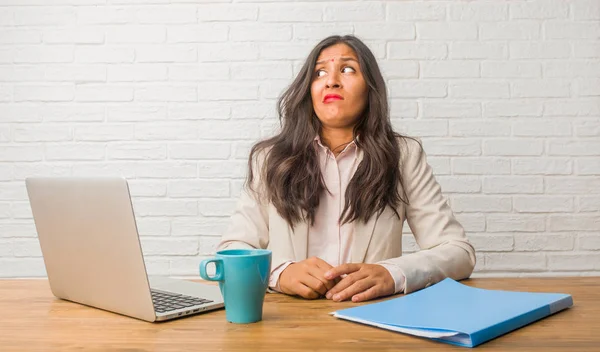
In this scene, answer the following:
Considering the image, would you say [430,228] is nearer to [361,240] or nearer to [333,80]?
[361,240]

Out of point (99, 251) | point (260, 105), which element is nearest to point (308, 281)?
point (99, 251)

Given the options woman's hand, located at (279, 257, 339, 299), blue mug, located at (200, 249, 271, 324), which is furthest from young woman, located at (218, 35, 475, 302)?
blue mug, located at (200, 249, 271, 324)

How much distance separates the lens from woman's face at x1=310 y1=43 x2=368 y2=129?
170 cm

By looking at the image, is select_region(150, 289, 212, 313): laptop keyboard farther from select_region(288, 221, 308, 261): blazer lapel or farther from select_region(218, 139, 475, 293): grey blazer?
select_region(288, 221, 308, 261): blazer lapel

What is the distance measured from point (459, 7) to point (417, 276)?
55.8 inches

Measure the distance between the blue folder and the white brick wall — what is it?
132cm

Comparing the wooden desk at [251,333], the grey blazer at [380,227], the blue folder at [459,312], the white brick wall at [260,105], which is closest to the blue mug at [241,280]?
the wooden desk at [251,333]

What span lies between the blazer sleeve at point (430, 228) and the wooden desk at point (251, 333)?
0.34 m

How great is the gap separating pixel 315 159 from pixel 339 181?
0.09 metres

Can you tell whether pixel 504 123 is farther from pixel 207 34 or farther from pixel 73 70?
pixel 73 70

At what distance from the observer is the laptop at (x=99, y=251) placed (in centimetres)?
89

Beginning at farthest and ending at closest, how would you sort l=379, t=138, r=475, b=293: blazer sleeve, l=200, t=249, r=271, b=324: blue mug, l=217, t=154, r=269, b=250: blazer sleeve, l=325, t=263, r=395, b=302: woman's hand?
l=217, t=154, r=269, b=250: blazer sleeve
l=379, t=138, r=475, b=293: blazer sleeve
l=325, t=263, r=395, b=302: woman's hand
l=200, t=249, r=271, b=324: blue mug

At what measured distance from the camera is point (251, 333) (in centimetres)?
87

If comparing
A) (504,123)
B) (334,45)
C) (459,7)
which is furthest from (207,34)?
(504,123)
